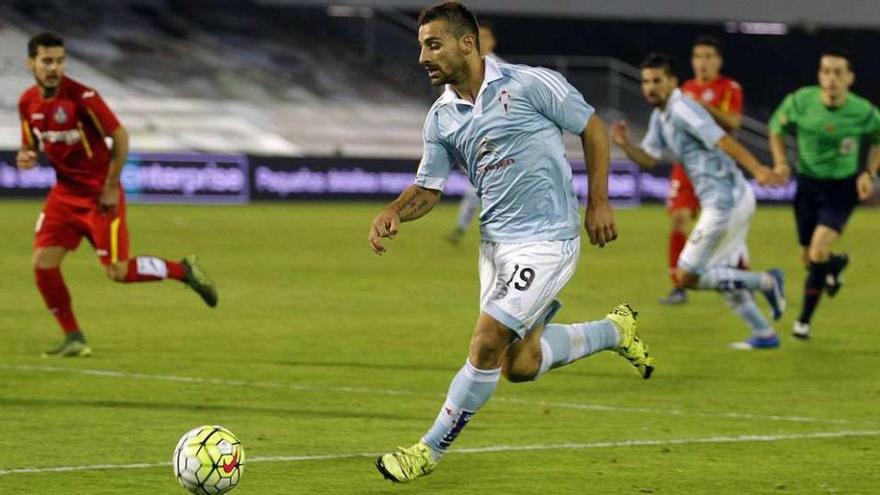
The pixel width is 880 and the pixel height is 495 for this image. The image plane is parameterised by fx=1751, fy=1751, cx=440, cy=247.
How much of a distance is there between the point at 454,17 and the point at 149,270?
4953 millimetres

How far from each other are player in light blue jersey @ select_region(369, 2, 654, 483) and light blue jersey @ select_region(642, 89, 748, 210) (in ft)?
16.2

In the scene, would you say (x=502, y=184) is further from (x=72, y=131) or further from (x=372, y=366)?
(x=72, y=131)

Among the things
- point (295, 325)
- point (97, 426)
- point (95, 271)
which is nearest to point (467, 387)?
point (97, 426)

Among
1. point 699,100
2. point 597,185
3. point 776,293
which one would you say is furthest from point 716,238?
point 597,185

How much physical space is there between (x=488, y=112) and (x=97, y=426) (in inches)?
108

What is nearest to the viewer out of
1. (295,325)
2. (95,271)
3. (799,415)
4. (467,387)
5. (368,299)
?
(467,387)

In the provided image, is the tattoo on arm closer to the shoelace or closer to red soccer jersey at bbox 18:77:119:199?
the shoelace

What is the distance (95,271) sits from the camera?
59.3 ft

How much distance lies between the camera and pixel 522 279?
23.6ft

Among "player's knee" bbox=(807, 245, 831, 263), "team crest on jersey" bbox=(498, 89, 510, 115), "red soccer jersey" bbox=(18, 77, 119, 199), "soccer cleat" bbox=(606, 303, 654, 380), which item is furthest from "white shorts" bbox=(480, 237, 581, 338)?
"player's knee" bbox=(807, 245, 831, 263)

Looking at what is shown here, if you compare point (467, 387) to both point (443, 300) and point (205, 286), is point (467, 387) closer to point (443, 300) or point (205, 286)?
point (205, 286)

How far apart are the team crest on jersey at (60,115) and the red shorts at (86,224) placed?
534 millimetres

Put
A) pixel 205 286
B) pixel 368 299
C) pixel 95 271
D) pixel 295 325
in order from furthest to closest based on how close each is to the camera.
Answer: pixel 95 271 → pixel 368 299 → pixel 295 325 → pixel 205 286

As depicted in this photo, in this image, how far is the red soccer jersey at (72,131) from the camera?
11.0 metres
